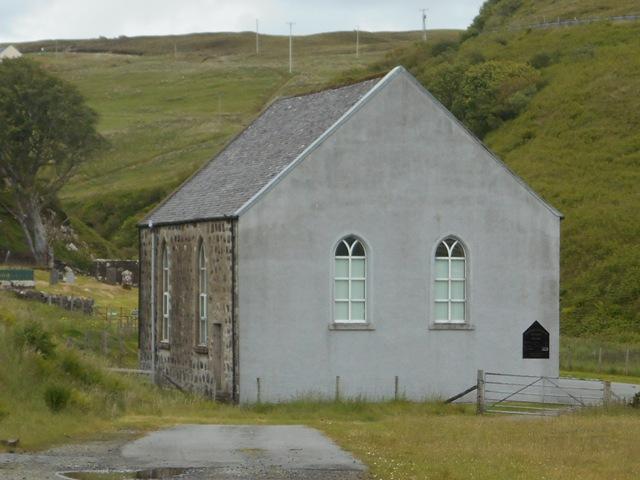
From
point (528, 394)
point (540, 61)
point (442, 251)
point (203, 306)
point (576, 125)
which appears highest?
point (540, 61)

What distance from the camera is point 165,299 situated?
43.0 metres

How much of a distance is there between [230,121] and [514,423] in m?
128

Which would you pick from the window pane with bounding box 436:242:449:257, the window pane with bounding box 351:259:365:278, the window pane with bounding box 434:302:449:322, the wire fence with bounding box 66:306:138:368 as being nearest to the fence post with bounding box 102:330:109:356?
the wire fence with bounding box 66:306:138:368

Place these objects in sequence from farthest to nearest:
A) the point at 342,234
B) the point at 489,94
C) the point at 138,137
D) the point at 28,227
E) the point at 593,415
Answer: the point at 138,137, the point at 489,94, the point at 28,227, the point at 342,234, the point at 593,415

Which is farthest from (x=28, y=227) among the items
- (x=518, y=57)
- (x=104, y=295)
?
(x=518, y=57)

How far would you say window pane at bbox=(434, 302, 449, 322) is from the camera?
37.3 metres

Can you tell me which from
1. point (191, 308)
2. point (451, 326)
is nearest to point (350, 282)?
point (451, 326)

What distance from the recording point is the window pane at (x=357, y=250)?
36750 millimetres

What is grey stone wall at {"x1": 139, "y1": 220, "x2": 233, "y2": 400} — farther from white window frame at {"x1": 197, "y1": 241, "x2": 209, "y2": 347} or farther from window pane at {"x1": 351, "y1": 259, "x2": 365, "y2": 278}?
window pane at {"x1": 351, "y1": 259, "x2": 365, "y2": 278}

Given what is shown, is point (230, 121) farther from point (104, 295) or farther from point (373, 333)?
point (373, 333)

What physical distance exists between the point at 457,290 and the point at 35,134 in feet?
181

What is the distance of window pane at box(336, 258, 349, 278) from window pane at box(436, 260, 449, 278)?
2453 millimetres

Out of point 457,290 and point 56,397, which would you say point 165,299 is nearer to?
point 457,290

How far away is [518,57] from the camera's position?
114 m
